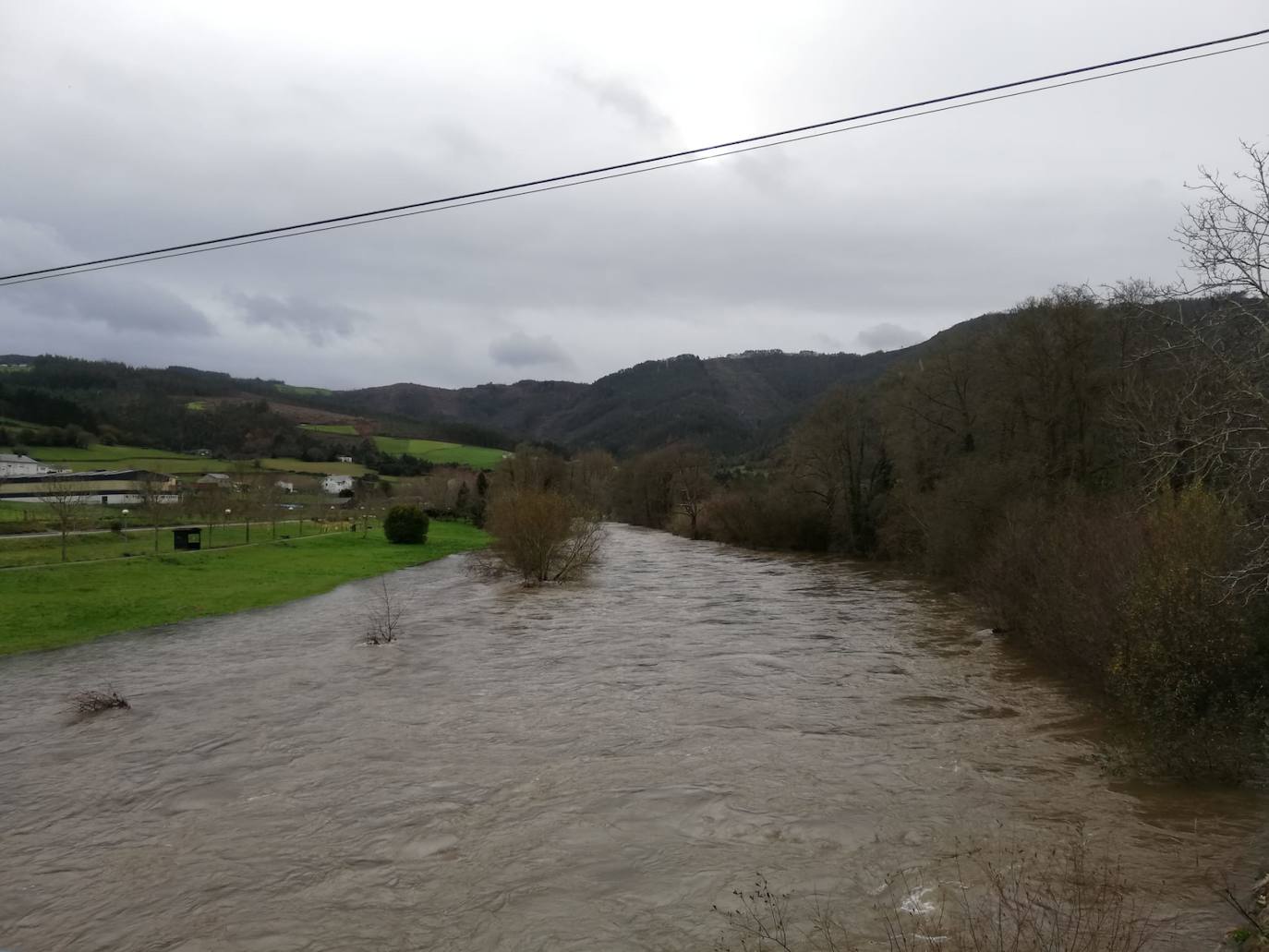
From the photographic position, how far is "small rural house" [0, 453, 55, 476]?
205 ft

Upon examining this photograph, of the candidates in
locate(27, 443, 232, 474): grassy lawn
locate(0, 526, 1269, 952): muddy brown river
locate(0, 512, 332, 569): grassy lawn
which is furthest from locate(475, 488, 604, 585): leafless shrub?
locate(27, 443, 232, 474): grassy lawn

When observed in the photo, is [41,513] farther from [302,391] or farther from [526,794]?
[302,391]

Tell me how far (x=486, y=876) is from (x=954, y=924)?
162 inches

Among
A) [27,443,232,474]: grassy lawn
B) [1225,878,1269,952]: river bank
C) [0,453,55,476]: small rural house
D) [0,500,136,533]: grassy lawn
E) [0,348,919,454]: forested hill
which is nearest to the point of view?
[1225,878,1269,952]: river bank

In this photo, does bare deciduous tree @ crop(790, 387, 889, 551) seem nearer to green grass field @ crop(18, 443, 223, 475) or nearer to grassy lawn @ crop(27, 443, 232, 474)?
green grass field @ crop(18, 443, 223, 475)

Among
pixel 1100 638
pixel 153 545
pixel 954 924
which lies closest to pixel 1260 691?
pixel 1100 638

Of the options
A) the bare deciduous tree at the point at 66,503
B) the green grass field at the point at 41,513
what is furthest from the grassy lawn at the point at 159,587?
the green grass field at the point at 41,513

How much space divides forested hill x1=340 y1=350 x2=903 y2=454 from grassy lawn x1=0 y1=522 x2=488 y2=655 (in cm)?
8284

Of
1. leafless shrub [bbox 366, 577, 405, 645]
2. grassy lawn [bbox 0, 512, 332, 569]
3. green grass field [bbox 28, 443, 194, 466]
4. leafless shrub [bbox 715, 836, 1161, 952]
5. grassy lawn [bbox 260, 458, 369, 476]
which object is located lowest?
leafless shrub [bbox 366, 577, 405, 645]

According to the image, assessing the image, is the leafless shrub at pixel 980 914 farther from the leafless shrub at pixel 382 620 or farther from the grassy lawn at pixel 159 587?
the grassy lawn at pixel 159 587

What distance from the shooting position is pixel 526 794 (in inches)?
382

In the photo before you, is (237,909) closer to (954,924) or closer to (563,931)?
(563,931)

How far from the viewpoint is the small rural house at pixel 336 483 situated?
8393 cm

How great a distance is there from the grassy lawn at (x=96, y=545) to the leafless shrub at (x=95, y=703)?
19285mm
